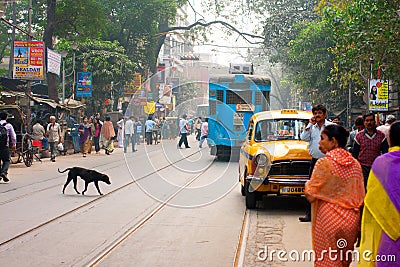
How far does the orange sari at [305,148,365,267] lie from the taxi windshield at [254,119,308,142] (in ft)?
21.6

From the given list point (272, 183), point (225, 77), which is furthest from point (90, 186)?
point (225, 77)

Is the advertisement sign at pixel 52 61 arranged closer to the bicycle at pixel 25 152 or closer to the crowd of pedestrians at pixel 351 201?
the bicycle at pixel 25 152

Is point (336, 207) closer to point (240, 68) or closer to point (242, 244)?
point (242, 244)

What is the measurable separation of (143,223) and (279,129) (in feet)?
12.9

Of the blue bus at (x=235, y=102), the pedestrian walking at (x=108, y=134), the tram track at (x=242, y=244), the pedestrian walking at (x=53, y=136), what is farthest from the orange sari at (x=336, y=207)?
the pedestrian walking at (x=108, y=134)

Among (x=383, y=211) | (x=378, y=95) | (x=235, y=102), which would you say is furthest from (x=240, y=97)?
(x=383, y=211)

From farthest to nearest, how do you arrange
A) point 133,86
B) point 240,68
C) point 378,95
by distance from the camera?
1. point 133,86
2. point 240,68
3. point 378,95

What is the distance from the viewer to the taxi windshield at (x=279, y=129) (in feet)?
37.9

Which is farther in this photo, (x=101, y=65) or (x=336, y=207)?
(x=101, y=65)

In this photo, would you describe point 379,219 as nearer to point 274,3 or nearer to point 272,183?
point 272,183

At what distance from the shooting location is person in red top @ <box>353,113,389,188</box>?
8.76m

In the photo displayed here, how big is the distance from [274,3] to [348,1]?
21487mm

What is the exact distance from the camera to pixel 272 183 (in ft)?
33.9

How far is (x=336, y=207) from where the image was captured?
15.8 ft
